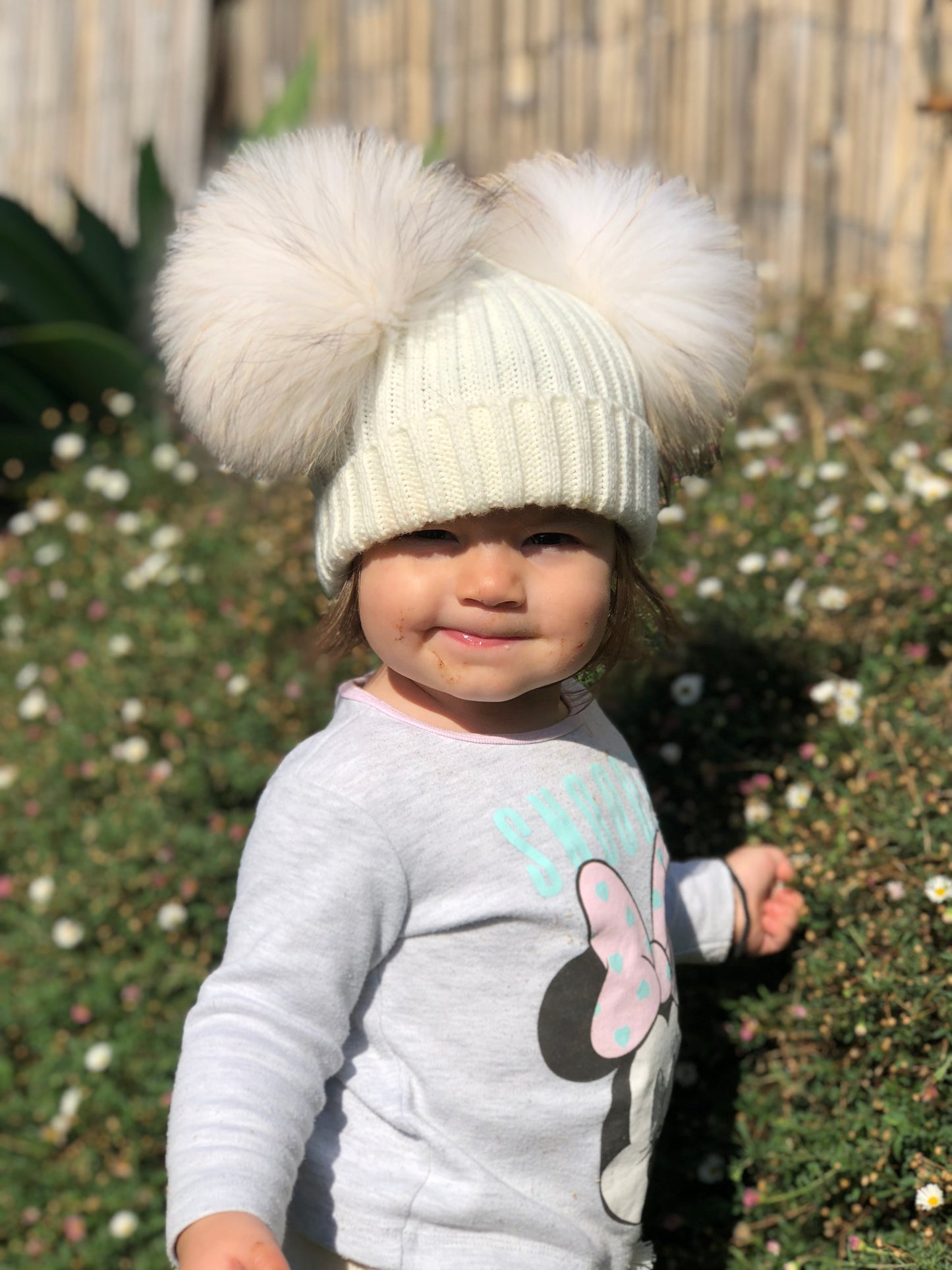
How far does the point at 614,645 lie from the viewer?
181 cm

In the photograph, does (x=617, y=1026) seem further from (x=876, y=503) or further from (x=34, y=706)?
(x=34, y=706)

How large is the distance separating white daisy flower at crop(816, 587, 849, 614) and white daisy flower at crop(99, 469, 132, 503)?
7.51 ft

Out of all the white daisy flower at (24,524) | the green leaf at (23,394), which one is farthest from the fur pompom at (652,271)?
the green leaf at (23,394)

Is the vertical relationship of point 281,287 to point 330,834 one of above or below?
above

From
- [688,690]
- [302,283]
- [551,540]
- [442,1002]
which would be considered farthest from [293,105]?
[442,1002]

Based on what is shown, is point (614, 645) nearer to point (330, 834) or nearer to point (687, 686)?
point (330, 834)

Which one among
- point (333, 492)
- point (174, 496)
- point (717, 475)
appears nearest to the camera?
point (333, 492)

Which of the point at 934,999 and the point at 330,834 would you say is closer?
the point at 330,834

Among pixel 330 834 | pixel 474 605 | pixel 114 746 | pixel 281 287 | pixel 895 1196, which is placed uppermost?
pixel 281 287

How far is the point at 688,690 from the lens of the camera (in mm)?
2643

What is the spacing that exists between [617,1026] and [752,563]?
1.46 metres

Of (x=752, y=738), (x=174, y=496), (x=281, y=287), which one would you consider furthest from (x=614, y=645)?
(x=174, y=496)

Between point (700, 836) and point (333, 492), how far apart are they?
118cm

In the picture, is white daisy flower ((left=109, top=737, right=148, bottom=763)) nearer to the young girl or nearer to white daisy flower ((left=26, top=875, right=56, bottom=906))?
white daisy flower ((left=26, top=875, right=56, bottom=906))
